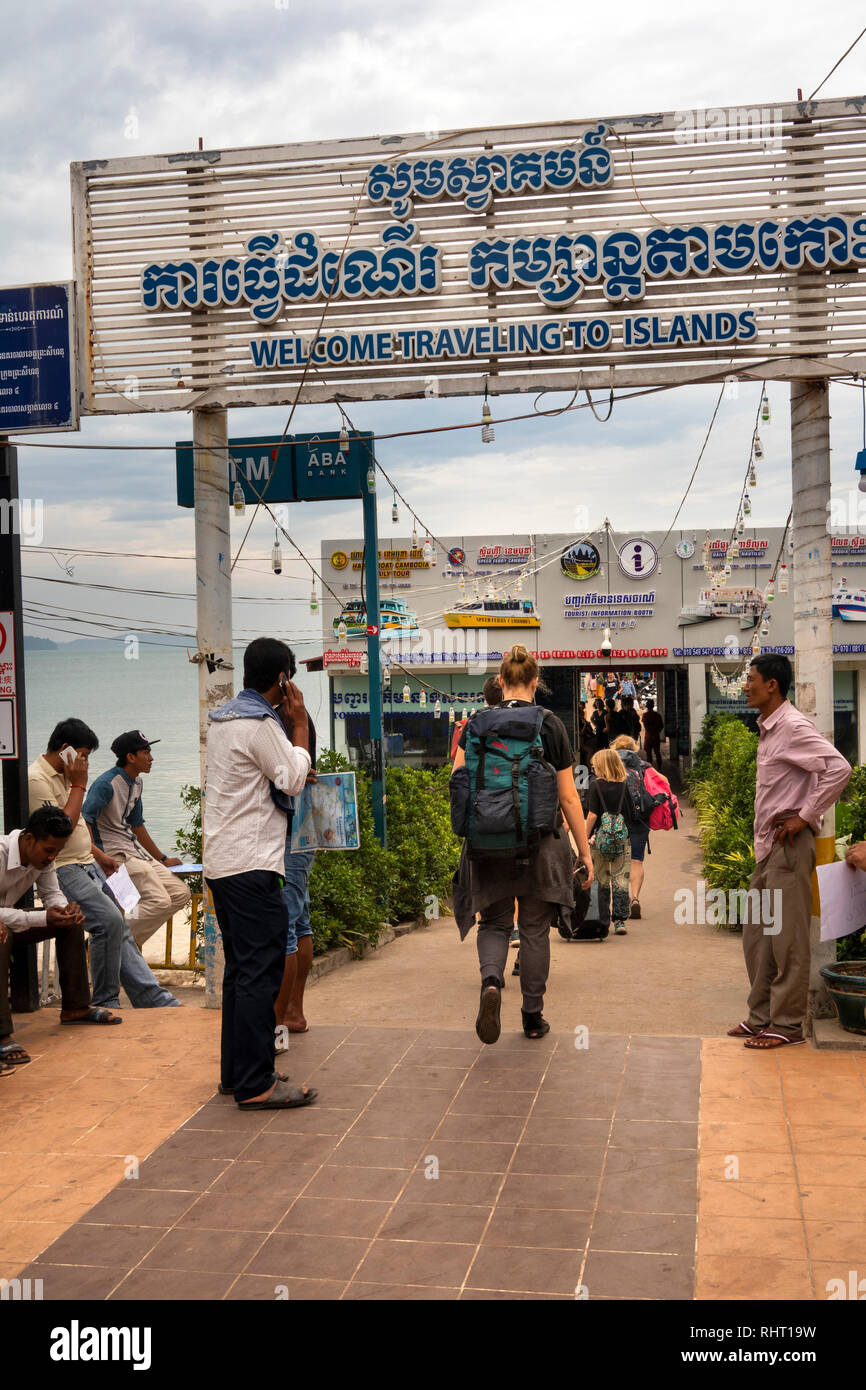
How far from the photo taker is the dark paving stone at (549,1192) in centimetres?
433

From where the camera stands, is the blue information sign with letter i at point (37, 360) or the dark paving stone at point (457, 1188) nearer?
the dark paving stone at point (457, 1188)

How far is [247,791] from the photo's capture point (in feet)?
17.6

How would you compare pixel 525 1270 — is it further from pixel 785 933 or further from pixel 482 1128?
pixel 785 933

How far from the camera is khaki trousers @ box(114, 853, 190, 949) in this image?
852 cm

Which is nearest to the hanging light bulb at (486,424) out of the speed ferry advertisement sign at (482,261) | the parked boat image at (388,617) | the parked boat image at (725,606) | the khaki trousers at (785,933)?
the speed ferry advertisement sign at (482,261)

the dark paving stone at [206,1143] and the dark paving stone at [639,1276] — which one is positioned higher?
the dark paving stone at [639,1276]

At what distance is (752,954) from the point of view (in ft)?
20.3

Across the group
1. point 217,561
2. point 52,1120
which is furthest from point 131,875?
point 52,1120

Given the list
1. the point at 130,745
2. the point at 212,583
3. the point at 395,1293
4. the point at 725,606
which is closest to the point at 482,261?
the point at 212,583

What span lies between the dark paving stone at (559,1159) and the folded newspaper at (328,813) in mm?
1925

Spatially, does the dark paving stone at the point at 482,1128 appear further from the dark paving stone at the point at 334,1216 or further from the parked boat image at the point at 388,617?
the parked boat image at the point at 388,617

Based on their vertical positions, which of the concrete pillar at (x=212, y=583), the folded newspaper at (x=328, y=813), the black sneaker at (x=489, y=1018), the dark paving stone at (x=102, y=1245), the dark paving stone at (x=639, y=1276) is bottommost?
the dark paving stone at (x=102, y=1245)

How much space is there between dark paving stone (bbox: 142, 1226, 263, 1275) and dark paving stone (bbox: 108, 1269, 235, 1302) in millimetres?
35

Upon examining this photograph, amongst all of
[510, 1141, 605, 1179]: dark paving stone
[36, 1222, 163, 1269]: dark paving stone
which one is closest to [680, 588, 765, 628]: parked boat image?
[510, 1141, 605, 1179]: dark paving stone
